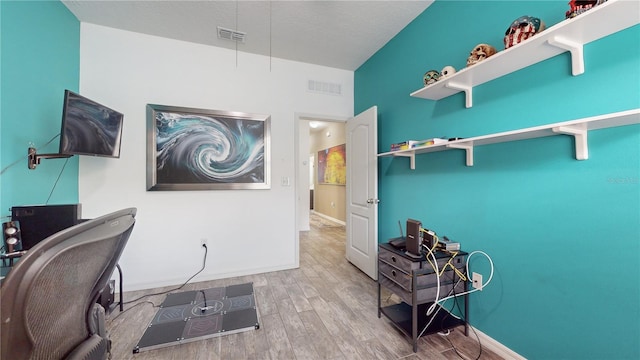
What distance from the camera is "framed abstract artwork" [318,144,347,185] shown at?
18.6ft

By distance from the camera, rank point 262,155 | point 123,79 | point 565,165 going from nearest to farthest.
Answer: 1. point 565,165
2. point 123,79
3. point 262,155

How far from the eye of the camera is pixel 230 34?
2.62m

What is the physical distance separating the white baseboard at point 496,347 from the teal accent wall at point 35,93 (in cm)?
342

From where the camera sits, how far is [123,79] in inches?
100

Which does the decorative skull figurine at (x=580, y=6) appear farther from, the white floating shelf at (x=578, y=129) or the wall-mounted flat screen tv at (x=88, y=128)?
the wall-mounted flat screen tv at (x=88, y=128)

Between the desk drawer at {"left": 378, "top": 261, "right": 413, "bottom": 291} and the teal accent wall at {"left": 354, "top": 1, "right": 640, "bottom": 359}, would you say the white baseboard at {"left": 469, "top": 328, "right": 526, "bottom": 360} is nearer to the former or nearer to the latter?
the teal accent wall at {"left": 354, "top": 1, "right": 640, "bottom": 359}

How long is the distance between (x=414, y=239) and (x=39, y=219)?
2.66 meters

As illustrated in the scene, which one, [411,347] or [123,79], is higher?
[123,79]

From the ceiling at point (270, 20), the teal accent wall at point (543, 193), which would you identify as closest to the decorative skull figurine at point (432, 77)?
the teal accent wall at point (543, 193)

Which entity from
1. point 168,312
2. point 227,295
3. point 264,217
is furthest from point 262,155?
point 168,312

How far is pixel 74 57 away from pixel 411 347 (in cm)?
394

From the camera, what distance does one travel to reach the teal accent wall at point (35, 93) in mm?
1586

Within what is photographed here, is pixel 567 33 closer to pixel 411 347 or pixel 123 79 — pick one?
pixel 411 347

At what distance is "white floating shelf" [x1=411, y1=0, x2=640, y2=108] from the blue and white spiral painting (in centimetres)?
217
